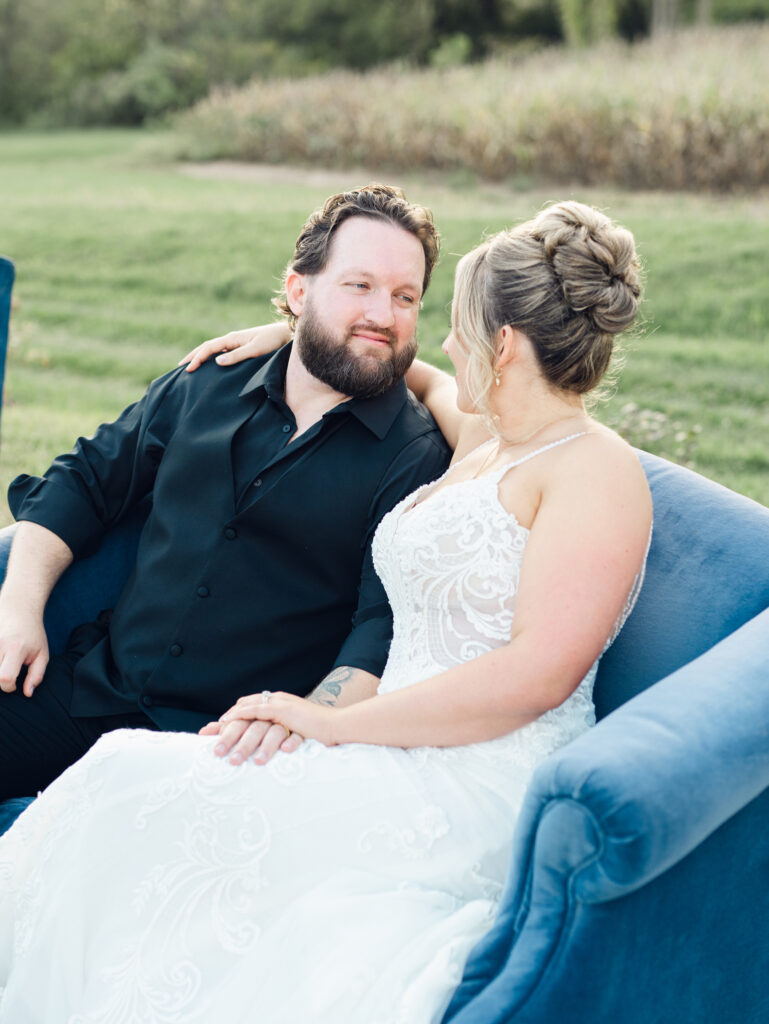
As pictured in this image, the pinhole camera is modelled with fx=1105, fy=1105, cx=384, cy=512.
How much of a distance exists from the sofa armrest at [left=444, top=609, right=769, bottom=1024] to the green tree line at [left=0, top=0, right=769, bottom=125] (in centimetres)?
2120

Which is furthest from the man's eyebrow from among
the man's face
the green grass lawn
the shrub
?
the shrub

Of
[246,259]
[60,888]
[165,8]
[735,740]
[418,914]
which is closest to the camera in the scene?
[735,740]

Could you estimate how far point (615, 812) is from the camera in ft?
4.77

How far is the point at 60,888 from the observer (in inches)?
74.4

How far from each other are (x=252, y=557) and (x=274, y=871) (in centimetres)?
95

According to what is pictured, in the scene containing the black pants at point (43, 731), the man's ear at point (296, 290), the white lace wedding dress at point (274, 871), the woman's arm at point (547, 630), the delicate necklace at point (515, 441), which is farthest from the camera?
the man's ear at point (296, 290)

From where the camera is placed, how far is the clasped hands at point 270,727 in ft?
6.65

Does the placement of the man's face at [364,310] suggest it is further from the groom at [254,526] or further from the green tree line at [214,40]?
the green tree line at [214,40]

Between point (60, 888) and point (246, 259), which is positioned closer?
point (60, 888)

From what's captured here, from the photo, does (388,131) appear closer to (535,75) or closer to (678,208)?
(535,75)

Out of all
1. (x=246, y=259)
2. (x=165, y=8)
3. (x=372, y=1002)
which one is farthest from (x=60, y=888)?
(x=165, y=8)

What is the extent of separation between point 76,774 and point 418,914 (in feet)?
2.25

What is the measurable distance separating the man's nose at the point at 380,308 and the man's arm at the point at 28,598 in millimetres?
972

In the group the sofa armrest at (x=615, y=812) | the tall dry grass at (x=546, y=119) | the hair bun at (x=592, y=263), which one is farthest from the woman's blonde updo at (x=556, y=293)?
the tall dry grass at (x=546, y=119)
